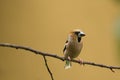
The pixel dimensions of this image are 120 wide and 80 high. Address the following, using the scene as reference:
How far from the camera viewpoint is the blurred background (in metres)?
2.02

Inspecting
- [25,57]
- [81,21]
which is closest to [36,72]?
[25,57]

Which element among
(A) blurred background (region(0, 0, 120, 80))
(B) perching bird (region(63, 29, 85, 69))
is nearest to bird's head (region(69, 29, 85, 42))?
(B) perching bird (region(63, 29, 85, 69))

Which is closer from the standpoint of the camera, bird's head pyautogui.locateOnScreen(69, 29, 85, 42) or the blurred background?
bird's head pyautogui.locateOnScreen(69, 29, 85, 42)

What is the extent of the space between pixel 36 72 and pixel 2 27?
1.04 feet

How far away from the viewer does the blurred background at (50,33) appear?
202cm

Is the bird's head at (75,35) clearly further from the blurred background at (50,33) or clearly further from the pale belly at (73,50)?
the blurred background at (50,33)

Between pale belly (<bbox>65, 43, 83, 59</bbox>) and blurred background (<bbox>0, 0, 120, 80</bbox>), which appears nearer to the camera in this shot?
pale belly (<bbox>65, 43, 83, 59</bbox>)

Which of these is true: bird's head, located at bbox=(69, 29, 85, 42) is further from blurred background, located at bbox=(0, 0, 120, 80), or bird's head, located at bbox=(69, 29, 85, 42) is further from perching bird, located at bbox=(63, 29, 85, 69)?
blurred background, located at bbox=(0, 0, 120, 80)

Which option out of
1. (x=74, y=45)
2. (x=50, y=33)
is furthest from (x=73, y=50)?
(x=50, y=33)

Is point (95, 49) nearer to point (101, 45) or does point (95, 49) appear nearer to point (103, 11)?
point (101, 45)

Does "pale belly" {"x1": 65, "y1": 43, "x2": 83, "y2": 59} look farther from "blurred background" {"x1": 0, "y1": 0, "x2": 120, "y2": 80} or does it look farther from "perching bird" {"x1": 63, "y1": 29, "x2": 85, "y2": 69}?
"blurred background" {"x1": 0, "y1": 0, "x2": 120, "y2": 80}

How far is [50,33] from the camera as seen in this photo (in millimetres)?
2104

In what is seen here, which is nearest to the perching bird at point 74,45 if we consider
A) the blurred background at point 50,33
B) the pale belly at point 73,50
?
the pale belly at point 73,50

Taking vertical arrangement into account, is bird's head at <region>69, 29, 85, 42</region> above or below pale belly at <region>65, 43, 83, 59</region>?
above
